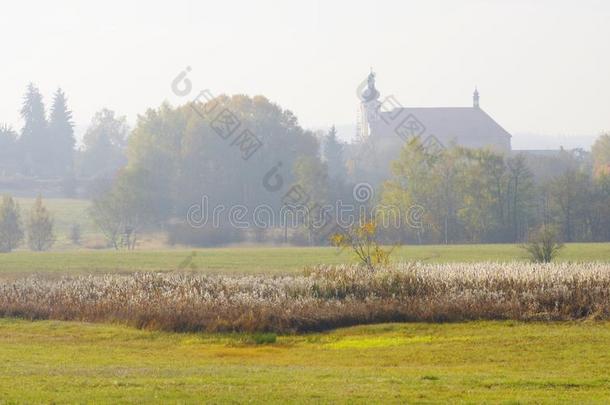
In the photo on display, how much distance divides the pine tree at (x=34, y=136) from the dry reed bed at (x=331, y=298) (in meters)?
125

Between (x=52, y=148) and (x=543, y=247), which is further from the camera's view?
(x=52, y=148)

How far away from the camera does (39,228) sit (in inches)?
3351

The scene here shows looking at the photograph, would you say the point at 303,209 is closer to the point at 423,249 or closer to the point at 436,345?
the point at 423,249

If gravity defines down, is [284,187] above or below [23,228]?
above

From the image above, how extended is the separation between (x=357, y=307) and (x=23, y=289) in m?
11.6

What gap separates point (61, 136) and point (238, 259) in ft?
368

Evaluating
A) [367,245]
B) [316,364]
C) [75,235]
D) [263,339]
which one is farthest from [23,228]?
[316,364]

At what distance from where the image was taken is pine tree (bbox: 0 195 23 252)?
8206 cm

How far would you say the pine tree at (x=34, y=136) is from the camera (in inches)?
6122

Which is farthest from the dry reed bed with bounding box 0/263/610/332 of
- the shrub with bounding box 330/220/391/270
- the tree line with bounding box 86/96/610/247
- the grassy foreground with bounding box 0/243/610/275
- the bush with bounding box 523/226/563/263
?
the tree line with bounding box 86/96/610/247

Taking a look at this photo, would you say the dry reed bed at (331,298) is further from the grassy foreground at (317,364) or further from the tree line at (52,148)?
the tree line at (52,148)

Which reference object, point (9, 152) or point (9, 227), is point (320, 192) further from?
point (9, 152)

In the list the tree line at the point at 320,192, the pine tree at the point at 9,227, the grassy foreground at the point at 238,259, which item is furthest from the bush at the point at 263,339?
the pine tree at the point at 9,227

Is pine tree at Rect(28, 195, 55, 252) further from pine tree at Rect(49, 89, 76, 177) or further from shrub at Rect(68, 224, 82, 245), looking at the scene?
pine tree at Rect(49, 89, 76, 177)
